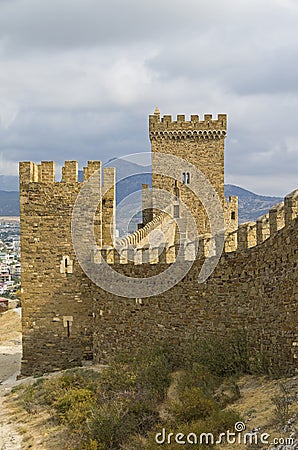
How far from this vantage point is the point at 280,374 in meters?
10.1

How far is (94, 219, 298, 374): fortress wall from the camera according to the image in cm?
1008

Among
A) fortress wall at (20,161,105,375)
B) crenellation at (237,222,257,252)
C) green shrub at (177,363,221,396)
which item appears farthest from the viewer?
fortress wall at (20,161,105,375)

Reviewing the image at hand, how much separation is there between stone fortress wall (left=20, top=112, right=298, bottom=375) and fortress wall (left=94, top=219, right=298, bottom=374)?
18 millimetres

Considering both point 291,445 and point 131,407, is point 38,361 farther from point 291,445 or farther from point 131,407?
point 291,445

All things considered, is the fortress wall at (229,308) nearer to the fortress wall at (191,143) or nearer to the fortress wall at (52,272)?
the fortress wall at (52,272)

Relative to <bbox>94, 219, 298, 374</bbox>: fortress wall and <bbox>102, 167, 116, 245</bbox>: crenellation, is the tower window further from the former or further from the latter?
<bbox>94, 219, 298, 374</bbox>: fortress wall

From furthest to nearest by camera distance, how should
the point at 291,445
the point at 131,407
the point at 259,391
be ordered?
the point at 131,407 < the point at 259,391 < the point at 291,445

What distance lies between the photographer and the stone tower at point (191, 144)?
27.6 metres

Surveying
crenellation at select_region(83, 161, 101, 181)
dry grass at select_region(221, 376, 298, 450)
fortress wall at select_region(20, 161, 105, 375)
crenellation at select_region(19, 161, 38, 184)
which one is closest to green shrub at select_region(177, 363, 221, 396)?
dry grass at select_region(221, 376, 298, 450)

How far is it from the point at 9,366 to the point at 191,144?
1258 cm

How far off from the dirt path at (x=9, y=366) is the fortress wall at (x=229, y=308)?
2989 millimetres

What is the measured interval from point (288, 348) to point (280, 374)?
1.52 feet

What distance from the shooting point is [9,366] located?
813 inches

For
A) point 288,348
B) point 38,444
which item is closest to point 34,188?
point 38,444
